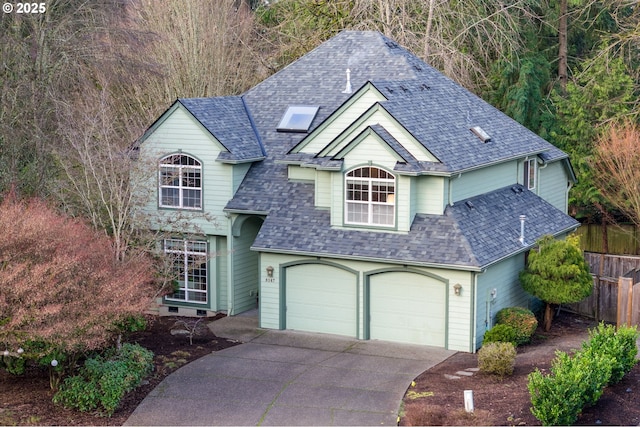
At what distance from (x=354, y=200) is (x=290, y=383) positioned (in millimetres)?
6004

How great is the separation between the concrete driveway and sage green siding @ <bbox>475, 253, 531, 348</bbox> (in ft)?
4.49

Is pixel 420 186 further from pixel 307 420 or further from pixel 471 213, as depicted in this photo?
pixel 307 420

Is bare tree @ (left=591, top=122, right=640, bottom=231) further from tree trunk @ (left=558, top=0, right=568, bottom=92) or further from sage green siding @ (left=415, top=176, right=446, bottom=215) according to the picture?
sage green siding @ (left=415, top=176, right=446, bottom=215)

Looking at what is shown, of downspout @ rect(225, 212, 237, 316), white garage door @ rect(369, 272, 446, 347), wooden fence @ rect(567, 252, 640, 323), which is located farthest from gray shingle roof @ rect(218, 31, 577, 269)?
wooden fence @ rect(567, 252, 640, 323)

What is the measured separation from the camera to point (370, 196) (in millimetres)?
26406

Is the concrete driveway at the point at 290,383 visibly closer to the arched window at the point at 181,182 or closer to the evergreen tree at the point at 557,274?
the evergreen tree at the point at 557,274

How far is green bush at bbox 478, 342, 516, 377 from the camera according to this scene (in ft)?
73.8

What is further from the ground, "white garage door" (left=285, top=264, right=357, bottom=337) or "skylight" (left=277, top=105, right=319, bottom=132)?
"skylight" (left=277, top=105, right=319, bottom=132)

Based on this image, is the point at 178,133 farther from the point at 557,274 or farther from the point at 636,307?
the point at 636,307

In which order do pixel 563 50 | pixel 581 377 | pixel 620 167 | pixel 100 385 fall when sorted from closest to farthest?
pixel 581 377, pixel 100 385, pixel 620 167, pixel 563 50

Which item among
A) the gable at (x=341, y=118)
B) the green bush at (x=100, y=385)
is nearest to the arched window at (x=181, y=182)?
the gable at (x=341, y=118)

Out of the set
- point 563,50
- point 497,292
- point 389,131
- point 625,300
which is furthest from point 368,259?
point 563,50

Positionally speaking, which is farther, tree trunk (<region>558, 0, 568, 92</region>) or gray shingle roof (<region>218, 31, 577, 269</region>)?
tree trunk (<region>558, 0, 568, 92</region>)
